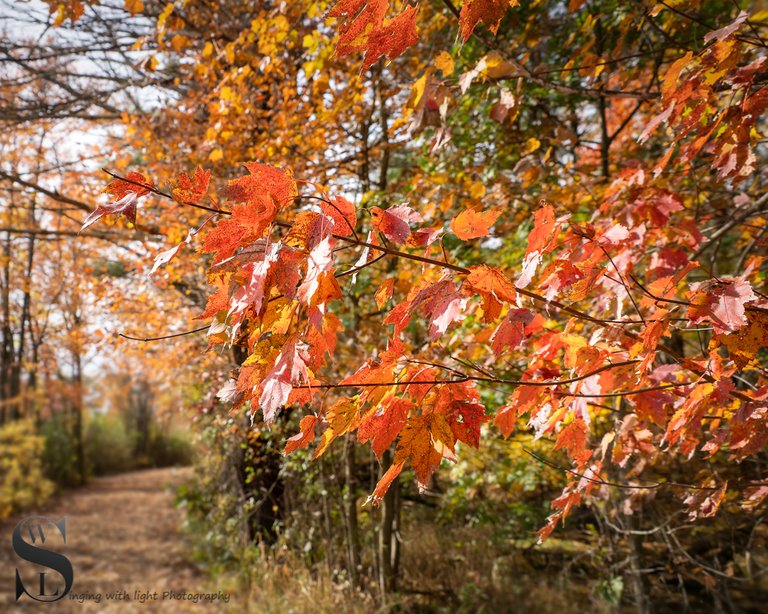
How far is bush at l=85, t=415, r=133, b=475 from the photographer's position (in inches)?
609

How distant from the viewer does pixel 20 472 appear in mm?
9891

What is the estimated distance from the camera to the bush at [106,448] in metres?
15.5

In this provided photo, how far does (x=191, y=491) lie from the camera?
377 inches

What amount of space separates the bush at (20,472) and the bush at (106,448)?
13.8 ft

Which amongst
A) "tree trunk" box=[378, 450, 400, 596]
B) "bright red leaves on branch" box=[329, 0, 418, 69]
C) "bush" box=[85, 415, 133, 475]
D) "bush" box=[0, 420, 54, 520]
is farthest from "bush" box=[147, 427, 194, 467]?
"bright red leaves on branch" box=[329, 0, 418, 69]

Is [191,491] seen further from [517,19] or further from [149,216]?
[517,19]

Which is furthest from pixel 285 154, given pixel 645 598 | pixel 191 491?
pixel 191 491

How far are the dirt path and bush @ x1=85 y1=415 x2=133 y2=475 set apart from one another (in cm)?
345

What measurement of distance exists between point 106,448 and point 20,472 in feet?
21.4

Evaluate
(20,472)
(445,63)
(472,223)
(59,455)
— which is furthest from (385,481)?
(59,455)

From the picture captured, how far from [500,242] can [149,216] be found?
381cm

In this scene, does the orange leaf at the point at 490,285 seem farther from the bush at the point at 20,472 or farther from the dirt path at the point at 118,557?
the bush at the point at 20,472

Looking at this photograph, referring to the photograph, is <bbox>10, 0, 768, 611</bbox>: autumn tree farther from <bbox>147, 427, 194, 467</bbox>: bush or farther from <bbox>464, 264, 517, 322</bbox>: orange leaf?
<bbox>147, 427, 194, 467</bbox>: bush

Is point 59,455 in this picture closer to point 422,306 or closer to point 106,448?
point 106,448
